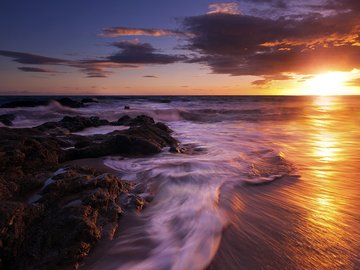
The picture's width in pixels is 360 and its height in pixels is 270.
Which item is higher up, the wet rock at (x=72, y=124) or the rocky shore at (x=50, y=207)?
the rocky shore at (x=50, y=207)

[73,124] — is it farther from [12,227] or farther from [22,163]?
[12,227]

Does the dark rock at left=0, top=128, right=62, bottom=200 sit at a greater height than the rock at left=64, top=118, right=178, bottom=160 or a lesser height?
greater

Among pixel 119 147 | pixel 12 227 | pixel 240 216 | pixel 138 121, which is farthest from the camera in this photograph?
pixel 138 121

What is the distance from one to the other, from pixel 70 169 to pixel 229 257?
2.44m

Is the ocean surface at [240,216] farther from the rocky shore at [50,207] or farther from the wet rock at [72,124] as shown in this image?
the wet rock at [72,124]

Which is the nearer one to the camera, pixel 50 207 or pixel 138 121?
pixel 50 207

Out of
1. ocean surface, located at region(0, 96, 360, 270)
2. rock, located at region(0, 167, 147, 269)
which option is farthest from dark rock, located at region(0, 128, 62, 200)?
ocean surface, located at region(0, 96, 360, 270)

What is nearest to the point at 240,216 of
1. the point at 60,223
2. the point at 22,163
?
the point at 60,223

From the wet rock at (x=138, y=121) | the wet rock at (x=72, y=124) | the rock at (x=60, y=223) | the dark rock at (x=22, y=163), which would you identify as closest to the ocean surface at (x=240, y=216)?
the rock at (x=60, y=223)

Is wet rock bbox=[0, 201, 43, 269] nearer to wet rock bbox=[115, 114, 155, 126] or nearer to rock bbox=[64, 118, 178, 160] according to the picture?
rock bbox=[64, 118, 178, 160]

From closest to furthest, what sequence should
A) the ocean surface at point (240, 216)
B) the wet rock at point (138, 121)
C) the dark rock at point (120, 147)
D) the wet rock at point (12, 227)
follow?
the wet rock at point (12, 227) < the ocean surface at point (240, 216) < the dark rock at point (120, 147) < the wet rock at point (138, 121)

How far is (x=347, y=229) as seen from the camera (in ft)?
10.3

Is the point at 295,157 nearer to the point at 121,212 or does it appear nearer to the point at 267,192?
the point at 267,192

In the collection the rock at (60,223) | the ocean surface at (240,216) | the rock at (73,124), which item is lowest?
the rock at (73,124)
